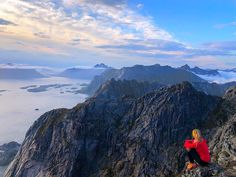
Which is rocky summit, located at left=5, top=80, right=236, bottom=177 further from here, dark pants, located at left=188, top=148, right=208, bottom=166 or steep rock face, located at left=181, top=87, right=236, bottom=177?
dark pants, located at left=188, top=148, right=208, bottom=166

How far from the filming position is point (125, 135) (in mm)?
150750

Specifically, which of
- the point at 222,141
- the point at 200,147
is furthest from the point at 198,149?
the point at 222,141

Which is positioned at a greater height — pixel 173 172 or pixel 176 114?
pixel 176 114

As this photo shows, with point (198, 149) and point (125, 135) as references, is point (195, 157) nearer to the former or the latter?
point (198, 149)

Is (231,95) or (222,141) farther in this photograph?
(231,95)

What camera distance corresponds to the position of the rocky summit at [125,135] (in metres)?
137

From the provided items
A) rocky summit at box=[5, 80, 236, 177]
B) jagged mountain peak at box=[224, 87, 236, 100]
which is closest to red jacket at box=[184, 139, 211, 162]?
rocky summit at box=[5, 80, 236, 177]

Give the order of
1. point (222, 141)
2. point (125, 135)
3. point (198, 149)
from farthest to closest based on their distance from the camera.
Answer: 1. point (125, 135)
2. point (222, 141)
3. point (198, 149)

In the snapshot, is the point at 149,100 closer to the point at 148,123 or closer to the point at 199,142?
the point at 148,123

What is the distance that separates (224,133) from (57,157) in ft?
255

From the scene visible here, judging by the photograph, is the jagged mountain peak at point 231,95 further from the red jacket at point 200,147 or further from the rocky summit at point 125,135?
the red jacket at point 200,147

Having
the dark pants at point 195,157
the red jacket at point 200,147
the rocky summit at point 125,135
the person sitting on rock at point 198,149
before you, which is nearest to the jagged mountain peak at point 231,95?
the rocky summit at point 125,135

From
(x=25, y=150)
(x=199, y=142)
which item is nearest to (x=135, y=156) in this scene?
(x=25, y=150)

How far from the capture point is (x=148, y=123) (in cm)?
14912
